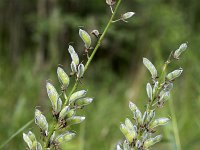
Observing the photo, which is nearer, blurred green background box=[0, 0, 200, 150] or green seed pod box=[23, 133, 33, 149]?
green seed pod box=[23, 133, 33, 149]

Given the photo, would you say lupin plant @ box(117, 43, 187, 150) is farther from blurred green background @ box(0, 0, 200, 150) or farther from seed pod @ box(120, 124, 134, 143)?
blurred green background @ box(0, 0, 200, 150)

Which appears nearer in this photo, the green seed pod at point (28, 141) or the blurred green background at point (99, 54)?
the green seed pod at point (28, 141)

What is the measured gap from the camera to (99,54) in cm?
1298

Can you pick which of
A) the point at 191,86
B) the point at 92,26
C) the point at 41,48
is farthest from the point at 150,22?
the point at 191,86

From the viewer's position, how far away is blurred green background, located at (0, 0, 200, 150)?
13.1 ft

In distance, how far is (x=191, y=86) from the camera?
436cm

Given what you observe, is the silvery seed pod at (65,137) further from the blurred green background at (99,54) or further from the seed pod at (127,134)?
the blurred green background at (99,54)

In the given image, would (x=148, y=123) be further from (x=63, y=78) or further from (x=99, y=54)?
(x=99, y=54)

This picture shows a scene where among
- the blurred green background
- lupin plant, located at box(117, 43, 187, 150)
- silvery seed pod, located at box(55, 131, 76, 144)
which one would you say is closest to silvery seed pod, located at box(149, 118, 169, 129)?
lupin plant, located at box(117, 43, 187, 150)

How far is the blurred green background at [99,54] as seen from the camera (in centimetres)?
400

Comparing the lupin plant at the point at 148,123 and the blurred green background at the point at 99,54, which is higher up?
the blurred green background at the point at 99,54

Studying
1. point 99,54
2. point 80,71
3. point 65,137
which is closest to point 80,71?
point 80,71

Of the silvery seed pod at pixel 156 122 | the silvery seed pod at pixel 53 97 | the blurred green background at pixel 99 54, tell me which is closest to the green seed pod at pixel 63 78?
the silvery seed pod at pixel 53 97

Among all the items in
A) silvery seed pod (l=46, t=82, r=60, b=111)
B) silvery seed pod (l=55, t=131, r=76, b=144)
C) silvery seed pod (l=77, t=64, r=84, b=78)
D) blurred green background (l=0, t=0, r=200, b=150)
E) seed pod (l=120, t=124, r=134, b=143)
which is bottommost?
seed pod (l=120, t=124, r=134, b=143)
